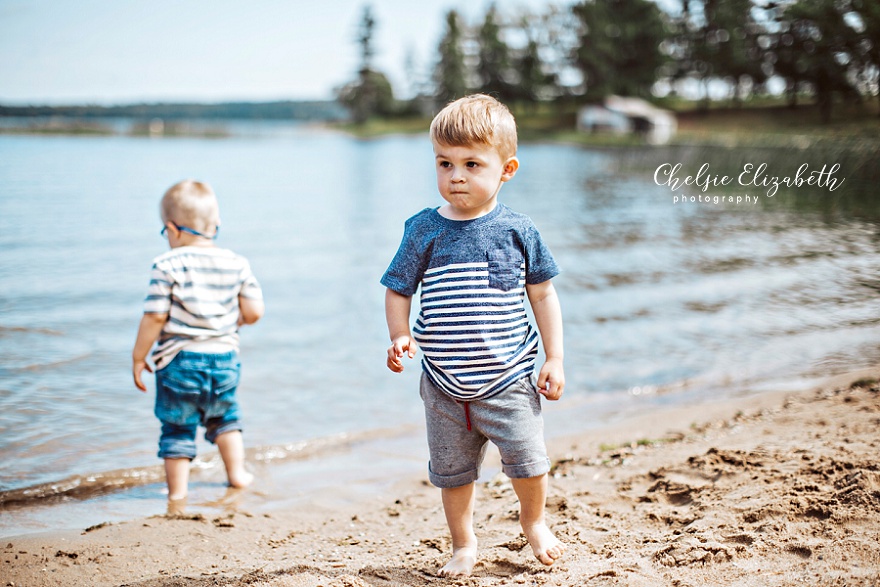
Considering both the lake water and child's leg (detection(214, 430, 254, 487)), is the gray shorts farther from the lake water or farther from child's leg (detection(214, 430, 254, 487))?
child's leg (detection(214, 430, 254, 487))

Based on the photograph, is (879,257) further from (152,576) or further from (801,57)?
(152,576)

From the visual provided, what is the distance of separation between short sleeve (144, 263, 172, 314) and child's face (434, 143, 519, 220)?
1.73 metres

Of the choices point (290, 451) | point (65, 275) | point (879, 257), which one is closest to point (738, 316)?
point (879, 257)

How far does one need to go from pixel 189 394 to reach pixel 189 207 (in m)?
0.93

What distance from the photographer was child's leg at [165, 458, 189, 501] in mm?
3873

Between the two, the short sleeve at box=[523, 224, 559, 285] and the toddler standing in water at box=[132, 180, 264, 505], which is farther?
the toddler standing in water at box=[132, 180, 264, 505]

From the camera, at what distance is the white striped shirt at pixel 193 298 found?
365 cm

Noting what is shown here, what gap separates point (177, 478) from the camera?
3.90 metres

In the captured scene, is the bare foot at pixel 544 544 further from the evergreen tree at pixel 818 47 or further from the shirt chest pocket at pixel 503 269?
the evergreen tree at pixel 818 47

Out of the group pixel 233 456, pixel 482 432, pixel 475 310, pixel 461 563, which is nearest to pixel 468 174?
pixel 475 310

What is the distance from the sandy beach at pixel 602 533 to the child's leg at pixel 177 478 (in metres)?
0.39

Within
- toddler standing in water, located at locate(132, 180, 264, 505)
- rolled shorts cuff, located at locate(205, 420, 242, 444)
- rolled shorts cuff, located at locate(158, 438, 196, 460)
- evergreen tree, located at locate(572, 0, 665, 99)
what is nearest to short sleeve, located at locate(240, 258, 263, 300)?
toddler standing in water, located at locate(132, 180, 264, 505)

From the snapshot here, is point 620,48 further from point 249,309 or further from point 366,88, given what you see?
point 249,309

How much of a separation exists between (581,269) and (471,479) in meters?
8.93
